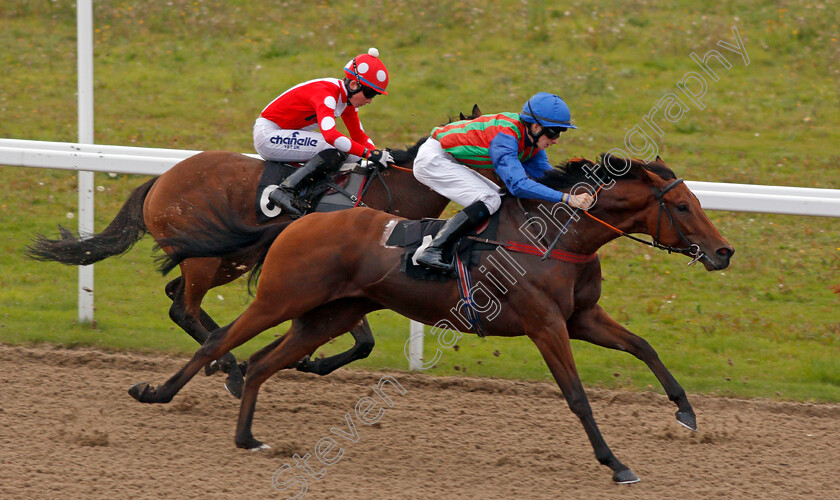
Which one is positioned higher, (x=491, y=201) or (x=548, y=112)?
(x=548, y=112)

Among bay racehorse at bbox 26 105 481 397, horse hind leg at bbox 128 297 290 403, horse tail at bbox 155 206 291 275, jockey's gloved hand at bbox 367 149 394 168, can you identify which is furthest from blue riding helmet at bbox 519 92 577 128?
horse hind leg at bbox 128 297 290 403

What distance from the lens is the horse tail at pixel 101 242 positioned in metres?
6.09

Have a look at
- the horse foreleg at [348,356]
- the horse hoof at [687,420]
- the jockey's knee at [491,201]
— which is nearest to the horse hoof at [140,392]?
the horse foreleg at [348,356]

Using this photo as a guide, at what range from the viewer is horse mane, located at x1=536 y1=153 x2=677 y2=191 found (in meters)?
4.73

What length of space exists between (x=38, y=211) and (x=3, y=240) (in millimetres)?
682

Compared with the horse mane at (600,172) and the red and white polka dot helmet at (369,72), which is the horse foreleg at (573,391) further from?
the red and white polka dot helmet at (369,72)

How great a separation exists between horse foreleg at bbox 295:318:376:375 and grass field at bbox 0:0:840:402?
29.2 inches

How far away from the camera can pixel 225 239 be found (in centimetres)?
511

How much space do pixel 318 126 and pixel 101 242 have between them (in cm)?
165

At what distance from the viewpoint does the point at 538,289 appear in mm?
4699

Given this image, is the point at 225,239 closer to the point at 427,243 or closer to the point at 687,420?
the point at 427,243

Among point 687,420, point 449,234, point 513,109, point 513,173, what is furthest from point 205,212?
point 513,109

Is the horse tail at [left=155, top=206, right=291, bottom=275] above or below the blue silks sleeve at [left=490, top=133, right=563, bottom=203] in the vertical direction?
below

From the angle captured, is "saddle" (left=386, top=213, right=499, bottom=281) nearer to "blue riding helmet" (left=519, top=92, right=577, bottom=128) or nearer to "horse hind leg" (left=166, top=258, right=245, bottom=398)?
"blue riding helmet" (left=519, top=92, right=577, bottom=128)
